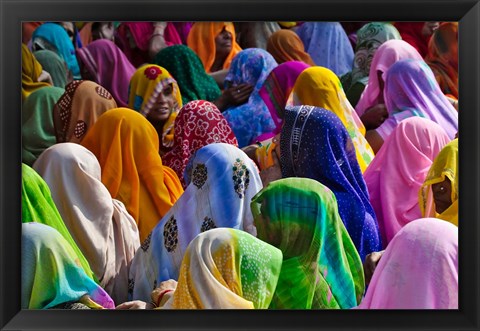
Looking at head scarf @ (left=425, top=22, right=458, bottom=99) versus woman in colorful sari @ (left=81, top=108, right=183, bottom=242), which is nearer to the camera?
woman in colorful sari @ (left=81, top=108, right=183, bottom=242)

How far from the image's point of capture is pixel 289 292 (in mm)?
7641

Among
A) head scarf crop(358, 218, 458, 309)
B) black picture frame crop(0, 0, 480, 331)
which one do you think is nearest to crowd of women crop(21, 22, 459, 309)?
head scarf crop(358, 218, 458, 309)

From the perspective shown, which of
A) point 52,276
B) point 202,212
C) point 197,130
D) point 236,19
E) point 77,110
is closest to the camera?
point 236,19

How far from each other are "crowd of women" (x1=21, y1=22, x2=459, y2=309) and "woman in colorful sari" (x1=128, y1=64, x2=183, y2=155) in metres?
0.01

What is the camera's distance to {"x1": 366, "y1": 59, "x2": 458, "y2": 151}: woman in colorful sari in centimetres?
1091

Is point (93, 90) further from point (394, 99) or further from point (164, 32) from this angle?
point (164, 32)

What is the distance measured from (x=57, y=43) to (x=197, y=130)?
134 inches

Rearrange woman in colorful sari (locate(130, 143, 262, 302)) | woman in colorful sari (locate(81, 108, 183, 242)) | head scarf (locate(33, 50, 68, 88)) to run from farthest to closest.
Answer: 1. head scarf (locate(33, 50, 68, 88))
2. woman in colorful sari (locate(81, 108, 183, 242))
3. woman in colorful sari (locate(130, 143, 262, 302))

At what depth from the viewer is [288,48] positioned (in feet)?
42.6

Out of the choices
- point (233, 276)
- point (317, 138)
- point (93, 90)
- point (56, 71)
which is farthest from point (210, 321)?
point (56, 71)

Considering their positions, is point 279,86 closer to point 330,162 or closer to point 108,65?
point 108,65

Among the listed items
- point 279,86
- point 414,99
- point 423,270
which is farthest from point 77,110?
point 423,270

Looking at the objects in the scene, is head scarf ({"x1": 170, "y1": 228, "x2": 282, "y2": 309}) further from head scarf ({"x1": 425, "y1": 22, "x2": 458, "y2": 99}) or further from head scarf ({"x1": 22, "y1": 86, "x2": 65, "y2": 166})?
head scarf ({"x1": 425, "y1": 22, "x2": 458, "y2": 99})

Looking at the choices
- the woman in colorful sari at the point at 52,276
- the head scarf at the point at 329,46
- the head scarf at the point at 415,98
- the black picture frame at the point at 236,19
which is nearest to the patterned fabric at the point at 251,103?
the head scarf at the point at 415,98
